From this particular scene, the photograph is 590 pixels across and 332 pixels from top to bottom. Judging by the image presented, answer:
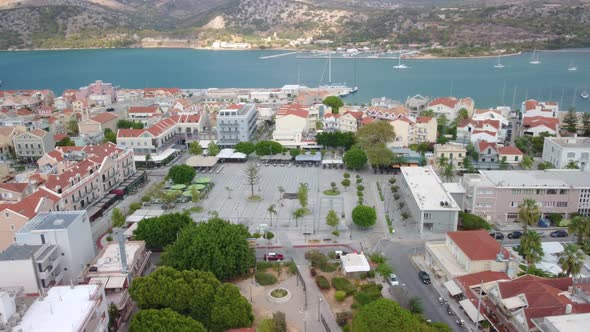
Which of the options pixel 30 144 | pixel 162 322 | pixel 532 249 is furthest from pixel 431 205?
pixel 30 144

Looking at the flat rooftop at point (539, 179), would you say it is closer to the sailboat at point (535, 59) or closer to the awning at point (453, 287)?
the awning at point (453, 287)

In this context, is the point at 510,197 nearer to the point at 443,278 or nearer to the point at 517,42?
the point at 443,278

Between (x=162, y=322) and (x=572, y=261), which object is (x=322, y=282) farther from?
(x=572, y=261)

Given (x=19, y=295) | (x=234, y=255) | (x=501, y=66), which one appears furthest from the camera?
(x=501, y=66)

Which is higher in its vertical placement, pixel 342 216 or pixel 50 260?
pixel 50 260

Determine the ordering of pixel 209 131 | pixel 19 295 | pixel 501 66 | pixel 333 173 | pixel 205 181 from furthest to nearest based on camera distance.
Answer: pixel 501 66, pixel 209 131, pixel 333 173, pixel 205 181, pixel 19 295

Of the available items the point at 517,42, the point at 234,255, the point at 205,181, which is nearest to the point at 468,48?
the point at 517,42

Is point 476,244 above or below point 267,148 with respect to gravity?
above
